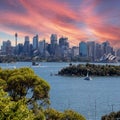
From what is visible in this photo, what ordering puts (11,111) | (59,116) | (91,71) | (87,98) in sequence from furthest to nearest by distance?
(91,71) < (87,98) < (59,116) < (11,111)

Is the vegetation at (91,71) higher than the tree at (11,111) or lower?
lower

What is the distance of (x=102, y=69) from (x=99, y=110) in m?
48.8

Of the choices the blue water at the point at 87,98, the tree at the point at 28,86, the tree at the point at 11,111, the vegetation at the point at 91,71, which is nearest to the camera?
the tree at the point at 11,111

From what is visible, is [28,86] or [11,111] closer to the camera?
[11,111]

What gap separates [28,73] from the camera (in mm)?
13891

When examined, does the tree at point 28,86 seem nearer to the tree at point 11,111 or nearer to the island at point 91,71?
the tree at point 11,111

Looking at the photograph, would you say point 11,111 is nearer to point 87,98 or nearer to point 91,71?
point 87,98

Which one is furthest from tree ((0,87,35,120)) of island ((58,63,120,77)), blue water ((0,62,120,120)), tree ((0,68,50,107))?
island ((58,63,120,77))

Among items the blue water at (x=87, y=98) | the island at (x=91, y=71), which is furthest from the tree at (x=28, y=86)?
the island at (x=91, y=71)

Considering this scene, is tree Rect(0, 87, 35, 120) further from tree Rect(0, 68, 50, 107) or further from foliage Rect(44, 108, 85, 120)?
tree Rect(0, 68, 50, 107)

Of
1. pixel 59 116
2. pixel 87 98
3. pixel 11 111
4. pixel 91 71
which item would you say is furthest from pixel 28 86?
pixel 91 71

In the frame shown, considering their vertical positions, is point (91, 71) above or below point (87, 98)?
above

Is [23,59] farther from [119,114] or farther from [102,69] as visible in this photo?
[119,114]

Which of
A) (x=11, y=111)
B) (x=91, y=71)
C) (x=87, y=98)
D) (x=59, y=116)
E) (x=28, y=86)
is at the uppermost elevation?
(x=11, y=111)
